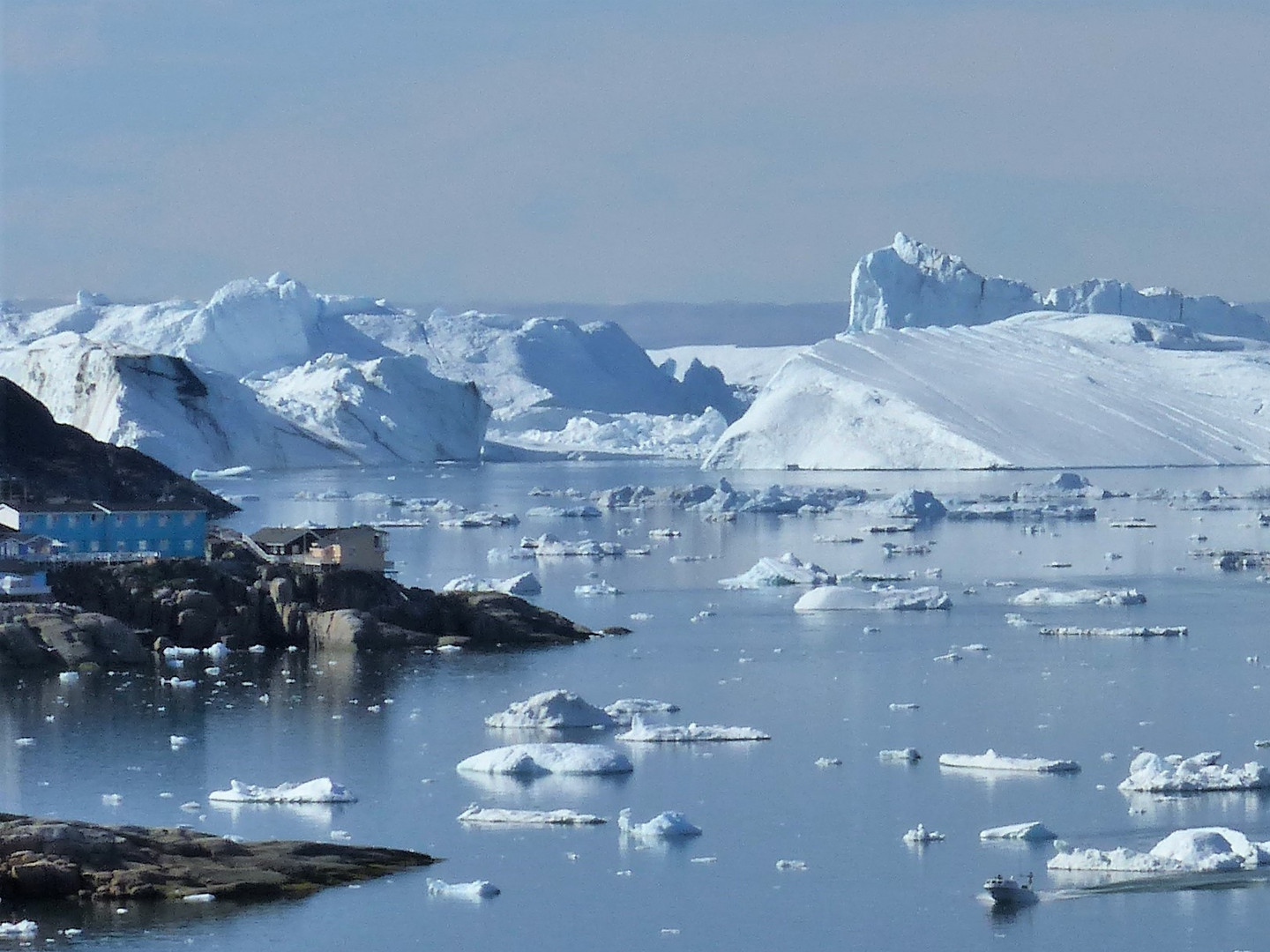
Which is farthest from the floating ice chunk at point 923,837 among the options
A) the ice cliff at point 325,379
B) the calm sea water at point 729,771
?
the ice cliff at point 325,379

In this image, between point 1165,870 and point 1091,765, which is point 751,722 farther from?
point 1165,870

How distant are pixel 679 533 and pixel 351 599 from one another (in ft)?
66.3

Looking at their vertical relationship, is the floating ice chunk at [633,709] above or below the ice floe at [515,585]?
below

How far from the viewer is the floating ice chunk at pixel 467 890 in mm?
12953

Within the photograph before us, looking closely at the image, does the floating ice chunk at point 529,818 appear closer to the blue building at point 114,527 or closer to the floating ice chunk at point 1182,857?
the floating ice chunk at point 1182,857

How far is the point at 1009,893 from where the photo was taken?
1269 cm

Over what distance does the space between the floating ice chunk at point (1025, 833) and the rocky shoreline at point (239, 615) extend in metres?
11.3

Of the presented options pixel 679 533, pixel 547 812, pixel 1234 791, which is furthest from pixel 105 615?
pixel 679 533

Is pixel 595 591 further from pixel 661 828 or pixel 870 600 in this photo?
pixel 661 828

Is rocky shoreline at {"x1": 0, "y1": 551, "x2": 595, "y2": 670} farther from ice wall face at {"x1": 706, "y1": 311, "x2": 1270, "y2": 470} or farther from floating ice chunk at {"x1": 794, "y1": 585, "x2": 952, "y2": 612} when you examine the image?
ice wall face at {"x1": 706, "y1": 311, "x2": 1270, "y2": 470}

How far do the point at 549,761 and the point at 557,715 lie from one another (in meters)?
2.14

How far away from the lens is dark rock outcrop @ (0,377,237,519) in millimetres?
32969

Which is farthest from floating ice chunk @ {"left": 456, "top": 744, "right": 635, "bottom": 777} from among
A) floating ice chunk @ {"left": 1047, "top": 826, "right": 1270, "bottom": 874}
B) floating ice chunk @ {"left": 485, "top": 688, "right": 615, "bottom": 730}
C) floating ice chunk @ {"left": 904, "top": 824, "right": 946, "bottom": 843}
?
floating ice chunk @ {"left": 1047, "top": 826, "right": 1270, "bottom": 874}

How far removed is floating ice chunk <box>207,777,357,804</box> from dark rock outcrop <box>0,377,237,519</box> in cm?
1507
